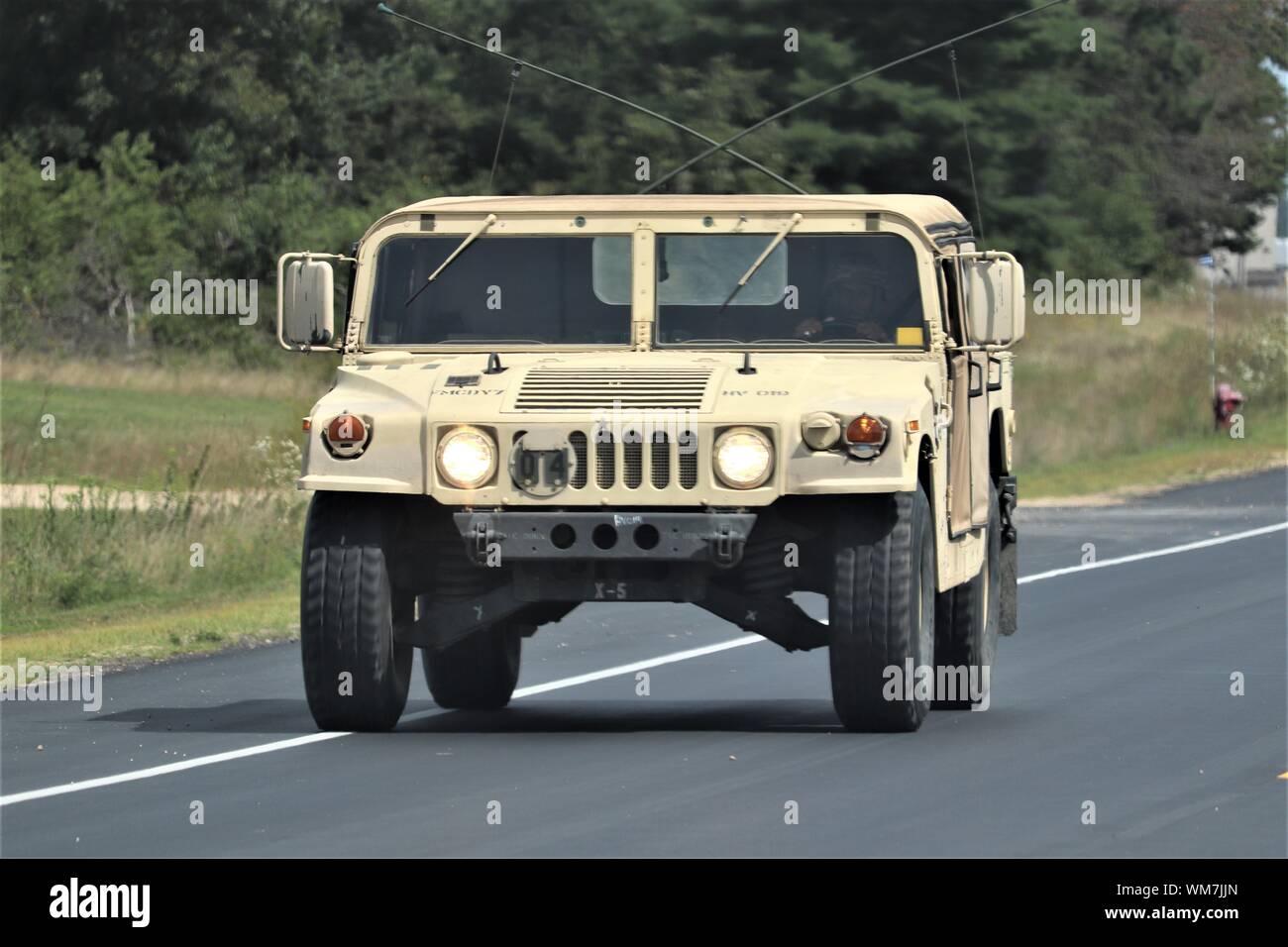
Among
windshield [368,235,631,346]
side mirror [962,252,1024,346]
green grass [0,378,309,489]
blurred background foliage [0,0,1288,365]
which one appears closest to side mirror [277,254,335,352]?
windshield [368,235,631,346]

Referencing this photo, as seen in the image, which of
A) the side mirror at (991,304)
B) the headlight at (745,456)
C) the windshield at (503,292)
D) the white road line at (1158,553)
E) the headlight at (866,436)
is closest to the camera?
the headlight at (866,436)

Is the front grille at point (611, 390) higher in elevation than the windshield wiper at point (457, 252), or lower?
lower

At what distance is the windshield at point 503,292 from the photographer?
46.9 ft

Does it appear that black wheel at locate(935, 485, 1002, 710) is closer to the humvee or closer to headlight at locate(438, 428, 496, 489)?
the humvee

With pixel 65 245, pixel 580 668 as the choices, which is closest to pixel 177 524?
pixel 580 668

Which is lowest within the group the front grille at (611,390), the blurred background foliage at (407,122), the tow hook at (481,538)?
the tow hook at (481,538)

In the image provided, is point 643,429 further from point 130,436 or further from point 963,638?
point 130,436

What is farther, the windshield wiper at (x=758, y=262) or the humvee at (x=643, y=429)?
the windshield wiper at (x=758, y=262)

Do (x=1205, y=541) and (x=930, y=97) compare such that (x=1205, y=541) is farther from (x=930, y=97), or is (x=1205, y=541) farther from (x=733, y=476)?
(x=930, y=97)

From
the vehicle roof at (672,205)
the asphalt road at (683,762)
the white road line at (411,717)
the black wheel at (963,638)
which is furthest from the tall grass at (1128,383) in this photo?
the vehicle roof at (672,205)

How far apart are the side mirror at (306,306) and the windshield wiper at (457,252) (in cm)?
43

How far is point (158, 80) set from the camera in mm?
60156

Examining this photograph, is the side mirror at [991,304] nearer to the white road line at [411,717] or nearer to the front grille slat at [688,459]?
the front grille slat at [688,459]

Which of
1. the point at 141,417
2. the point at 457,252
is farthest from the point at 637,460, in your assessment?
the point at 141,417
